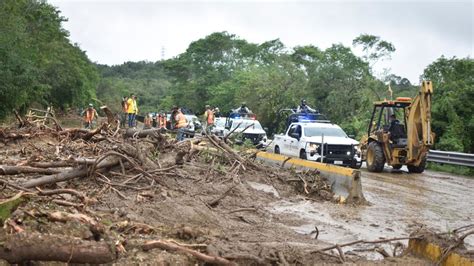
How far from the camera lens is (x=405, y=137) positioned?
62.3ft

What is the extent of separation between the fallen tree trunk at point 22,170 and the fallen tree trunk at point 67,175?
0.30 meters

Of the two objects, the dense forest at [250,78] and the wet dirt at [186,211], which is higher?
the dense forest at [250,78]

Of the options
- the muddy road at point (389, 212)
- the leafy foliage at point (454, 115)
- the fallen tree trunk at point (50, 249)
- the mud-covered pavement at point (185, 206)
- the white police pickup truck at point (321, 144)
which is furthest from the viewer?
the leafy foliage at point (454, 115)

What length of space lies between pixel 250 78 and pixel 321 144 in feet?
110

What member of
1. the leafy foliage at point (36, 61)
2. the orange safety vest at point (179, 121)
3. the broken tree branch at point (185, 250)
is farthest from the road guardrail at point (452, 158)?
the leafy foliage at point (36, 61)

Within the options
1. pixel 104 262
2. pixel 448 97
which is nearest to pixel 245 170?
pixel 104 262

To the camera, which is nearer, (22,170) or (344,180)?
(22,170)

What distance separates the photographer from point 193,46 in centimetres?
6875

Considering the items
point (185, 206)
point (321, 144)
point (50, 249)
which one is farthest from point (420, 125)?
point (50, 249)

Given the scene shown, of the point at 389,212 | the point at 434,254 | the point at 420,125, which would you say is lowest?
the point at 389,212

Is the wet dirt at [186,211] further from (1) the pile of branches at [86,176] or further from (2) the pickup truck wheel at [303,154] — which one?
(2) the pickup truck wheel at [303,154]

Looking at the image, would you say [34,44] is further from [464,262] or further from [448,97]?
[464,262]

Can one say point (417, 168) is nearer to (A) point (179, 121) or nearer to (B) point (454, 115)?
(B) point (454, 115)

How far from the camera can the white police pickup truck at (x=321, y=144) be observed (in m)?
18.9
